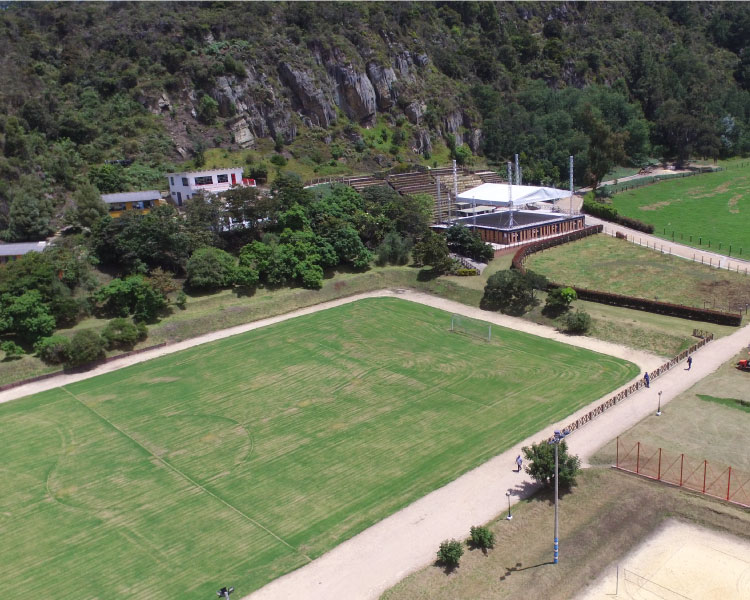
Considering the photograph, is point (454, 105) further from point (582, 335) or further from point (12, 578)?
point (12, 578)

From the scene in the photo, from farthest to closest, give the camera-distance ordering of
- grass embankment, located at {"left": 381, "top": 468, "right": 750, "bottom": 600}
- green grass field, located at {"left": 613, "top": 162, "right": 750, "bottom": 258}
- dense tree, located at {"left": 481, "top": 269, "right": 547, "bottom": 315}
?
green grass field, located at {"left": 613, "top": 162, "right": 750, "bottom": 258}, dense tree, located at {"left": 481, "top": 269, "right": 547, "bottom": 315}, grass embankment, located at {"left": 381, "top": 468, "right": 750, "bottom": 600}

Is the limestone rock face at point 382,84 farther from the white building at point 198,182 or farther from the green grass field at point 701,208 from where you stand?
the green grass field at point 701,208

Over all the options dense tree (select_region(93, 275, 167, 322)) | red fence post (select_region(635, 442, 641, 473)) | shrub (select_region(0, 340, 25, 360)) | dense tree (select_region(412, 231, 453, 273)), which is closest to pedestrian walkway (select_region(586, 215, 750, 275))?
dense tree (select_region(412, 231, 453, 273))

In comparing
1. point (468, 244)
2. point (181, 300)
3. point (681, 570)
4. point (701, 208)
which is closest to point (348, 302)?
point (468, 244)

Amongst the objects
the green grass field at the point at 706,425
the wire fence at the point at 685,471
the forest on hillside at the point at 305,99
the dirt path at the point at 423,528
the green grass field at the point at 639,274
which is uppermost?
the forest on hillside at the point at 305,99

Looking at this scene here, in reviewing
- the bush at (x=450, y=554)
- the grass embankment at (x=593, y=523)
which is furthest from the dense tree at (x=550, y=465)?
the bush at (x=450, y=554)

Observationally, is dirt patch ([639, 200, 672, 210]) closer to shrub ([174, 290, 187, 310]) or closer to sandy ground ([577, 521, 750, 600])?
shrub ([174, 290, 187, 310])

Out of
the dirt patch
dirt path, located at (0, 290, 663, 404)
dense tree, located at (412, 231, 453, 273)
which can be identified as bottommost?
dirt path, located at (0, 290, 663, 404)

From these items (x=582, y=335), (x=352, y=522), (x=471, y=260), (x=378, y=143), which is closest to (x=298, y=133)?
(x=378, y=143)
